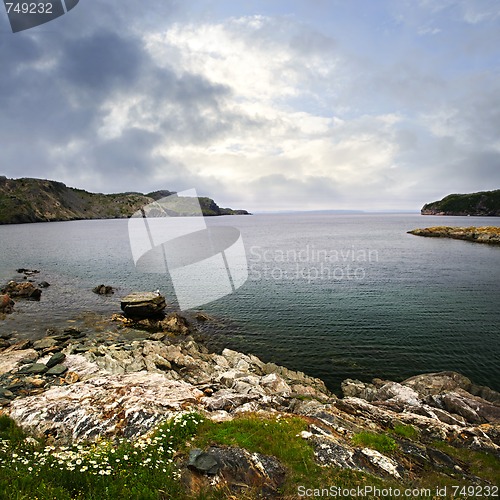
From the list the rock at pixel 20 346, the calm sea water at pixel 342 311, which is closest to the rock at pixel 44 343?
the rock at pixel 20 346

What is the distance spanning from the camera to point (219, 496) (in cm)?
855

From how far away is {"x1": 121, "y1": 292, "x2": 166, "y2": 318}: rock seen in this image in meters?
37.8

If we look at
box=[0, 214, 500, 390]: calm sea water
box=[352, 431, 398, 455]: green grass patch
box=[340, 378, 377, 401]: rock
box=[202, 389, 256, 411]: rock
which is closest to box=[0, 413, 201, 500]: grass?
box=[202, 389, 256, 411]: rock

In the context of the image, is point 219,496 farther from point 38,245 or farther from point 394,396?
point 38,245

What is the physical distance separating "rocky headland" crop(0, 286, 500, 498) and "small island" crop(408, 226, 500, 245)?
115 meters

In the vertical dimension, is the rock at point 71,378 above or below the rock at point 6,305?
below

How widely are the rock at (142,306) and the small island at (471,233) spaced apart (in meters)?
120

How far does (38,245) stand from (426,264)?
123542 millimetres

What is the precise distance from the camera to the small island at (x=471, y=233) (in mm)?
109700

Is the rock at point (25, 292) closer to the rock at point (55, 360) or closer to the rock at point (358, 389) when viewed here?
the rock at point (55, 360)

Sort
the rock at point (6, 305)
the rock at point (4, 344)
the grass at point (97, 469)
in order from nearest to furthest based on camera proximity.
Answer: the grass at point (97, 469)
the rock at point (4, 344)
the rock at point (6, 305)

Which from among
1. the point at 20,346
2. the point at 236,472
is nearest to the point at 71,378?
the point at 20,346

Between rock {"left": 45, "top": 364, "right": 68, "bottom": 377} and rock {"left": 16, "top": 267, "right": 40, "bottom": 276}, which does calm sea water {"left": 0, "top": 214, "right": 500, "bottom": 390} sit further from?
rock {"left": 45, "top": 364, "right": 68, "bottom": 377}

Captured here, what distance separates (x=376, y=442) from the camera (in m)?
11.4
